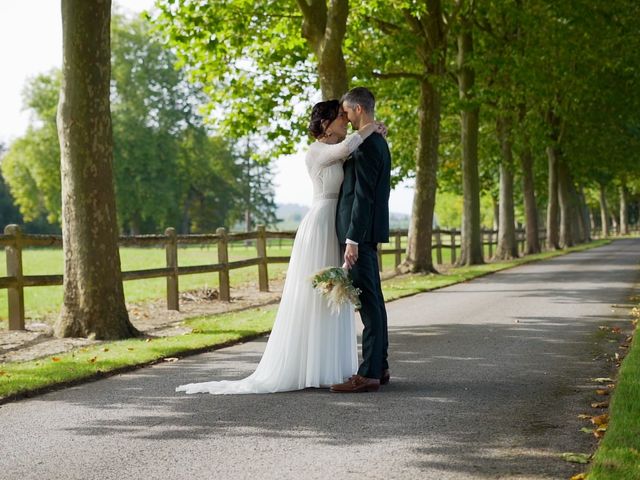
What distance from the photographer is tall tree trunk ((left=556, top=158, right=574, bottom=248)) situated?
4722 centimetres

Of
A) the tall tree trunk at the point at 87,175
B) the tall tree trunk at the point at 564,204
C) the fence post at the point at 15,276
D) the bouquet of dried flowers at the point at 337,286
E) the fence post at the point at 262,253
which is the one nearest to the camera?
the bouquet of dried flowers at the point at 337,286

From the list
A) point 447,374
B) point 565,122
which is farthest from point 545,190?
point 447,374

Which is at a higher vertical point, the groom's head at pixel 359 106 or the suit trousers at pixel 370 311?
the groom's head at pixel 359 106

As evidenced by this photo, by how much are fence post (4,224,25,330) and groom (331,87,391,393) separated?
20.7 ft

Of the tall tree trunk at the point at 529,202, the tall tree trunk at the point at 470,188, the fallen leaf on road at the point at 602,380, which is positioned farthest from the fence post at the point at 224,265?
the tall tree trunk at the point at 529,202

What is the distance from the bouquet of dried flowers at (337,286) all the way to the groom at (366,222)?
0.45 feet

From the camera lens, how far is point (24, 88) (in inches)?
2499

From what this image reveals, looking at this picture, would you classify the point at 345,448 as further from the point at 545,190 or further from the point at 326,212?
the point at 545,190

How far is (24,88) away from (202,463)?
6317 centimetres

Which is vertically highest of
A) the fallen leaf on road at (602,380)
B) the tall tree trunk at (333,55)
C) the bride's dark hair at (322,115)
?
the tall tree trunk at (333,55)

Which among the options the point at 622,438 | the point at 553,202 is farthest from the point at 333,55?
the point at 553,202

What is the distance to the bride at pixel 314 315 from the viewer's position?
23.4 ft

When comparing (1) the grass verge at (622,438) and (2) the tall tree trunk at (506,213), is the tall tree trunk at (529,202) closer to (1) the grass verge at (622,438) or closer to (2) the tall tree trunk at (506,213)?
(2) the tall tree trunk at (506,213)

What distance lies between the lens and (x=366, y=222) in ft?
22.7
